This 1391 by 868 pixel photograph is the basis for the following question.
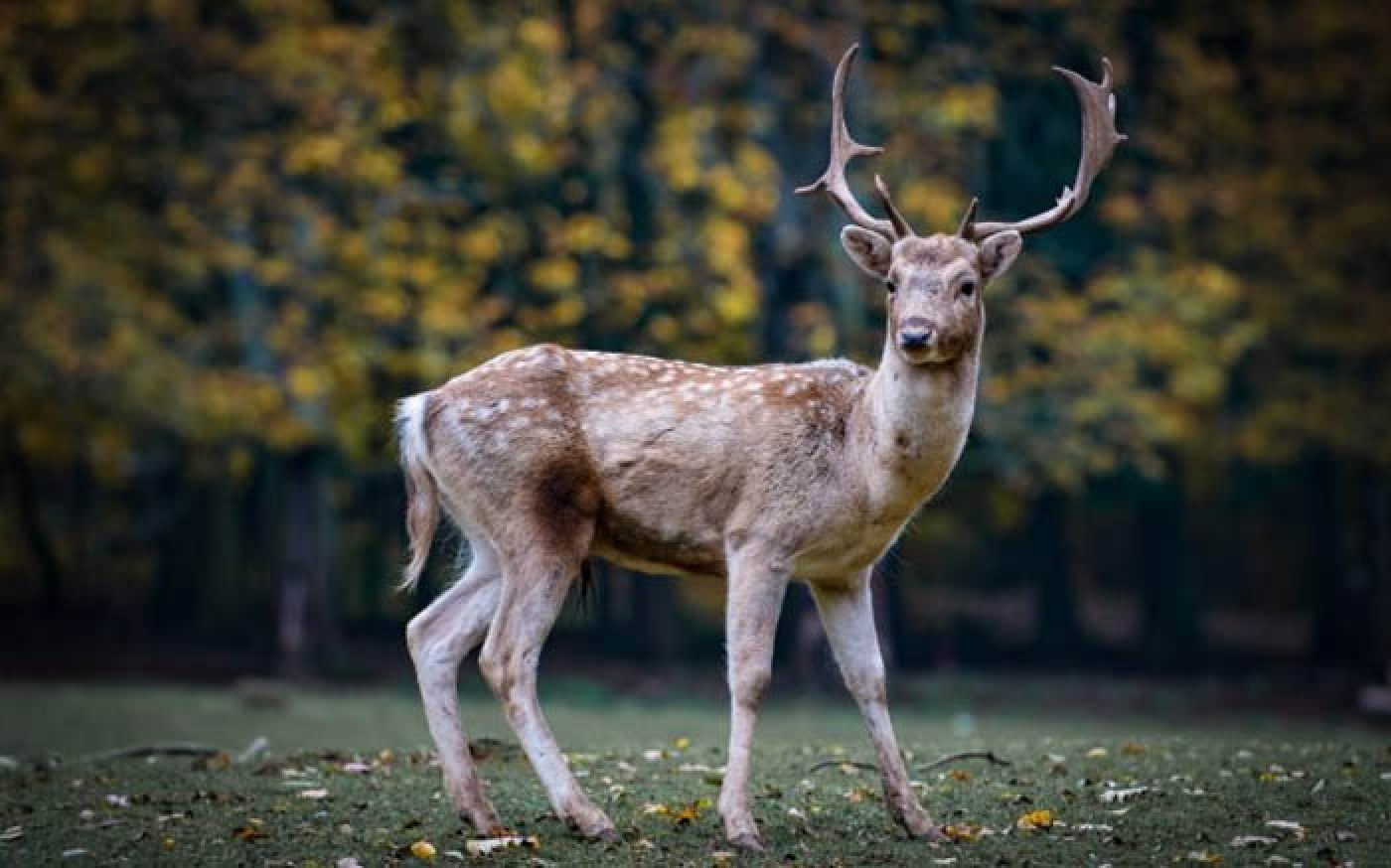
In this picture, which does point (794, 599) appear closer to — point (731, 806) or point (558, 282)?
point (558, 282)

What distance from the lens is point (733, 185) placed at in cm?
2009

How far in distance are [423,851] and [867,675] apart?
1961 millimetres

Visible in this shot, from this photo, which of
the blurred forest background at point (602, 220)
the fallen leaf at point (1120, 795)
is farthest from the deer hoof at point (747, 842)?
the blurred forest background at point (602, 220)

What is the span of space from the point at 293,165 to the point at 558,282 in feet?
9.98

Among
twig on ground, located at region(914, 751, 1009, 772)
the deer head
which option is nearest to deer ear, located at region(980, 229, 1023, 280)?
the deer head

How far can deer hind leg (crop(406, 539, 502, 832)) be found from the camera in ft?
25.4

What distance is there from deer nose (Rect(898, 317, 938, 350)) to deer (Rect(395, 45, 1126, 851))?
0.03ft

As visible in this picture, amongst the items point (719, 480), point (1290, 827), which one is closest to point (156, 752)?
point (719, 480)

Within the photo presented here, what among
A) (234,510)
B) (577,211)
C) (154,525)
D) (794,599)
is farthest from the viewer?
(154,525)

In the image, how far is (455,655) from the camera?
8023 mm

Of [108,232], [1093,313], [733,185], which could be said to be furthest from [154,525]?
[1093,313]

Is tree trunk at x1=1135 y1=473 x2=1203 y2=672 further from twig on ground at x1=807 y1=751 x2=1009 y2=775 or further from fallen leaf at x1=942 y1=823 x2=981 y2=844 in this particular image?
fallen leaf at x1=942 y1=823 x2=981 y2=844

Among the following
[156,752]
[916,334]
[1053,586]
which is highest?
[916,334]

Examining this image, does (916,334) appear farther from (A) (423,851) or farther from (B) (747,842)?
(A) (423,851)
